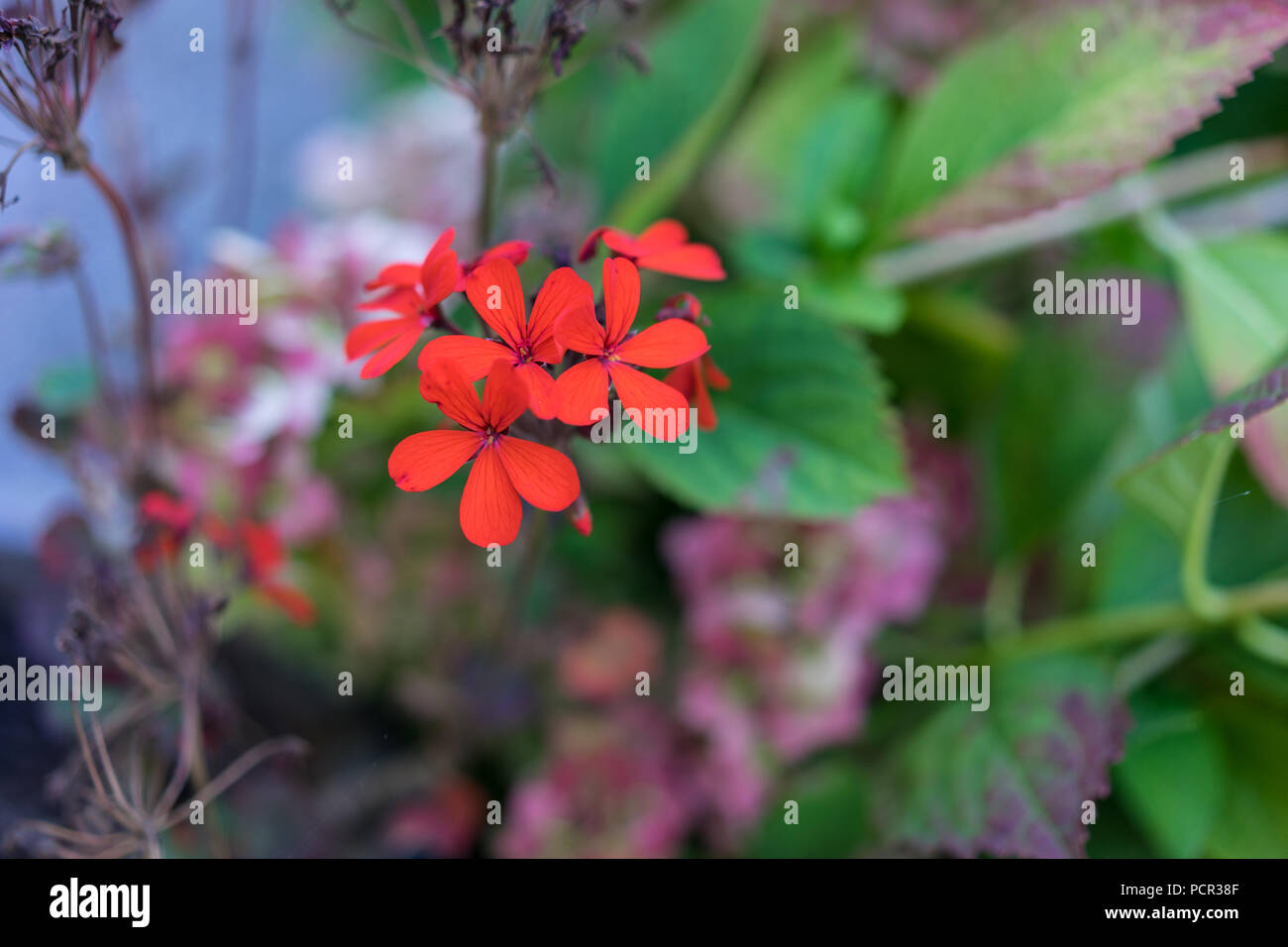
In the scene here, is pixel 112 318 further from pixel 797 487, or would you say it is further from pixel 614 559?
pixel 797 487

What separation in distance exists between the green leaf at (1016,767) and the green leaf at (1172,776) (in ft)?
0.12

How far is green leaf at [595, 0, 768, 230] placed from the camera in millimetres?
504

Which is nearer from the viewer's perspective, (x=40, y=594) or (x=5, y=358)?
(x=40, y=594)

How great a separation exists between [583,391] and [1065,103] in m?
0.34

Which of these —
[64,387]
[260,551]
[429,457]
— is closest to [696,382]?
[429,457]

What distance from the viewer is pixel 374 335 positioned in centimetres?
32

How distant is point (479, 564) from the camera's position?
64 cm

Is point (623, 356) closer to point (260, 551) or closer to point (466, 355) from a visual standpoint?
point (466, 355)

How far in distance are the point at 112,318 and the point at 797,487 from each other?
51 centimetres

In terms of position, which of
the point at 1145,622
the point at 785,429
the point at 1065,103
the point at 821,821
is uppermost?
the point at 1065,103

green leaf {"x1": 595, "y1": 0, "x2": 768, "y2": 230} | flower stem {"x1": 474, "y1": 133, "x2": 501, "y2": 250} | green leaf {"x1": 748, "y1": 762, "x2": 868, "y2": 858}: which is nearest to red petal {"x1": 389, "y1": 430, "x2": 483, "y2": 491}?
flower stem {"x1": 474, "y1": 133, "x2": 501, "y2": 250}

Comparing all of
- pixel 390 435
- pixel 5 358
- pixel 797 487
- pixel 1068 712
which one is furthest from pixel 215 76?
pixel 1068 712

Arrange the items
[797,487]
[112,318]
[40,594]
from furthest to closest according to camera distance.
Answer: [112,318] < [40,594] < [797,487]
